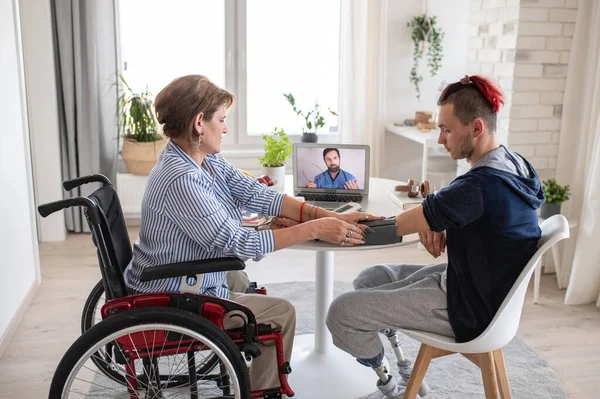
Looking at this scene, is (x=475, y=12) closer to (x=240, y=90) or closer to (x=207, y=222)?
(x=240, y=90)

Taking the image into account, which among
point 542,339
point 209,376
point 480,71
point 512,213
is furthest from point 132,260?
point 480,71

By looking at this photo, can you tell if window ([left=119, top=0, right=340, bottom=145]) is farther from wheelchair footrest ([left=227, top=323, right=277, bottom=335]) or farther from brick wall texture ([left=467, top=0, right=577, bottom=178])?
wheelchair footrest ([left=227, top=323, right=277, bottom=335])

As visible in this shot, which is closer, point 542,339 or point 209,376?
point 209,376

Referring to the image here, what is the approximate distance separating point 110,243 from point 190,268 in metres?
0.25

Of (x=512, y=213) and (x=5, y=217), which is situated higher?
(x=512, y=213)

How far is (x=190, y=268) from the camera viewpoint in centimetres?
174

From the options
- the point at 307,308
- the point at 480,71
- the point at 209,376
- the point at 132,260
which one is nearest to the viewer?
the point at 132,260

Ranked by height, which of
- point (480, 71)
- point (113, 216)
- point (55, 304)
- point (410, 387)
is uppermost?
point (480, 71)

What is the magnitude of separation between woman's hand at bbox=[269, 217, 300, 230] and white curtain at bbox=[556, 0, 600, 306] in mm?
1643

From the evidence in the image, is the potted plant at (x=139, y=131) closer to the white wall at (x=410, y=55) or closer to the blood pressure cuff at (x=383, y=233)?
the white wall at (x=410, y=55)

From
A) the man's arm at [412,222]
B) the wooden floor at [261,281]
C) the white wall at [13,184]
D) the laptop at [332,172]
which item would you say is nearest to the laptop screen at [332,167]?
the laptop at [332,172]

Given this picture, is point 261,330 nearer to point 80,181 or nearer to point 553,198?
point 80,181

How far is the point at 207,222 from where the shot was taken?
177 cm

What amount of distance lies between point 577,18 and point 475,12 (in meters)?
0.65
